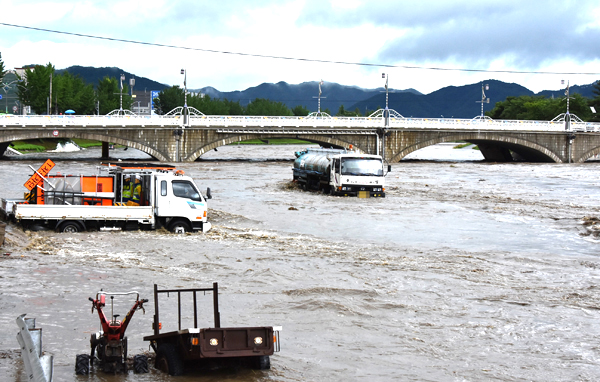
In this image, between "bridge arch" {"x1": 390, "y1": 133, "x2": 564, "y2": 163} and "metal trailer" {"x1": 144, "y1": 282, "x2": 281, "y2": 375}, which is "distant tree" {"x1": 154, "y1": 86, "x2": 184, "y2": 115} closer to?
"bridge arch" {"x1": 390, "y1": 133, "x2": 564, "y2": 163}

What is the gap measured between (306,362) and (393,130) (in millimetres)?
70406

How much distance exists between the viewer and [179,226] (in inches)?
933

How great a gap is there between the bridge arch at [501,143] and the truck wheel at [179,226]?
58.7 metres

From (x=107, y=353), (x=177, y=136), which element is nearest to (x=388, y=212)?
(x=107, y=353)

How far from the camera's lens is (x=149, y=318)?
13516 mm

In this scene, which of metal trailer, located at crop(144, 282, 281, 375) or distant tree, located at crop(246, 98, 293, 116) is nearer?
metal trailer, located at crop(144, 282, 281, 375)

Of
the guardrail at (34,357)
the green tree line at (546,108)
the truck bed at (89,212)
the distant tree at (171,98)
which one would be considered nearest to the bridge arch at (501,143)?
the green tree line at (546,108)

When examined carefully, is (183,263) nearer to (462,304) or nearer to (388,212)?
(462,304)

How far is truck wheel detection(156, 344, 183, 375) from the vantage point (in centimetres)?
1011

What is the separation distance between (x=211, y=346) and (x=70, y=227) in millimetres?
14247

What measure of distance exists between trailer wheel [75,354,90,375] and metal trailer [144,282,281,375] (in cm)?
95

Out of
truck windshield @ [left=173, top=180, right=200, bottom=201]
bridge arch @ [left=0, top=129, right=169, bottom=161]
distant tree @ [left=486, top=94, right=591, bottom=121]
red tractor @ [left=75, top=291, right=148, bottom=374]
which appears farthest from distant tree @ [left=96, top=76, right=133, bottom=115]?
red tractor @ [left=75, top=291, right=148, bottom=374]

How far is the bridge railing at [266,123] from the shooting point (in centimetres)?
6562

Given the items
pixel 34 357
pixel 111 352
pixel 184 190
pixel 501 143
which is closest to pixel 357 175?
pixel 184 190
